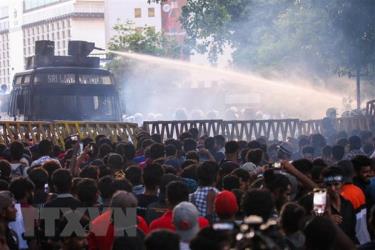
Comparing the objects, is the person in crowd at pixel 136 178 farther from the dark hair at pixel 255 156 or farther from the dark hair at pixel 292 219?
the dark hair at pixel 292 219

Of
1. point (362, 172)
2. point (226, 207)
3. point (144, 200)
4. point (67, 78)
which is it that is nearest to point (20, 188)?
point (144, 200)

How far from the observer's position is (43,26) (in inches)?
5017

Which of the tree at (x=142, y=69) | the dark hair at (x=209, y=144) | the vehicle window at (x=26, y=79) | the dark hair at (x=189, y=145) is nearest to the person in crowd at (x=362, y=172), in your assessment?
the dark hair at (x=189, y=145)

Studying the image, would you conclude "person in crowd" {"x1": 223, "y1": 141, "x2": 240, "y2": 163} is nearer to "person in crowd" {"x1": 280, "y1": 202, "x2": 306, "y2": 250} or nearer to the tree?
"person in crowd" {"x1": 280, "y1": 202, "x2": 306, "y2": 250}

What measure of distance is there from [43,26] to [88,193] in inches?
4674

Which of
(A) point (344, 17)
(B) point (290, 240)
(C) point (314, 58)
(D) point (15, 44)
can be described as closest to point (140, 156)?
(B) point (290, 240)

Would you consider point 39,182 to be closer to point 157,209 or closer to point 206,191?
point 157,209

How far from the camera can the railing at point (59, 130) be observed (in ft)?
72.2

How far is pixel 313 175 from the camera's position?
10945mm

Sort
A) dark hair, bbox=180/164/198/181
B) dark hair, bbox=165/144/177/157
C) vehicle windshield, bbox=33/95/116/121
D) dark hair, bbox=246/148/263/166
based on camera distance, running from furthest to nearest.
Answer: vehicle windshield, bbox=33/95/116/121 → dark hair, bbox=165/144/177/157 → dark hair, bbox=246/148/263/166 → dark hair, bbox=180/164/198/181

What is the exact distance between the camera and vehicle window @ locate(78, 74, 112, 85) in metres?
27.3

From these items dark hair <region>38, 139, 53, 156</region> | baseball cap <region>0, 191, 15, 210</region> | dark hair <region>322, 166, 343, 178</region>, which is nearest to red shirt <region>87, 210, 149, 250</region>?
baseball cap <region>0, 191, 15, 210</region>

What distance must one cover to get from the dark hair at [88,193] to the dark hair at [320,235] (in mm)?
3302

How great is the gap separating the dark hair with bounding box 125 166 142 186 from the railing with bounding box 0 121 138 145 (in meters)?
10.1
